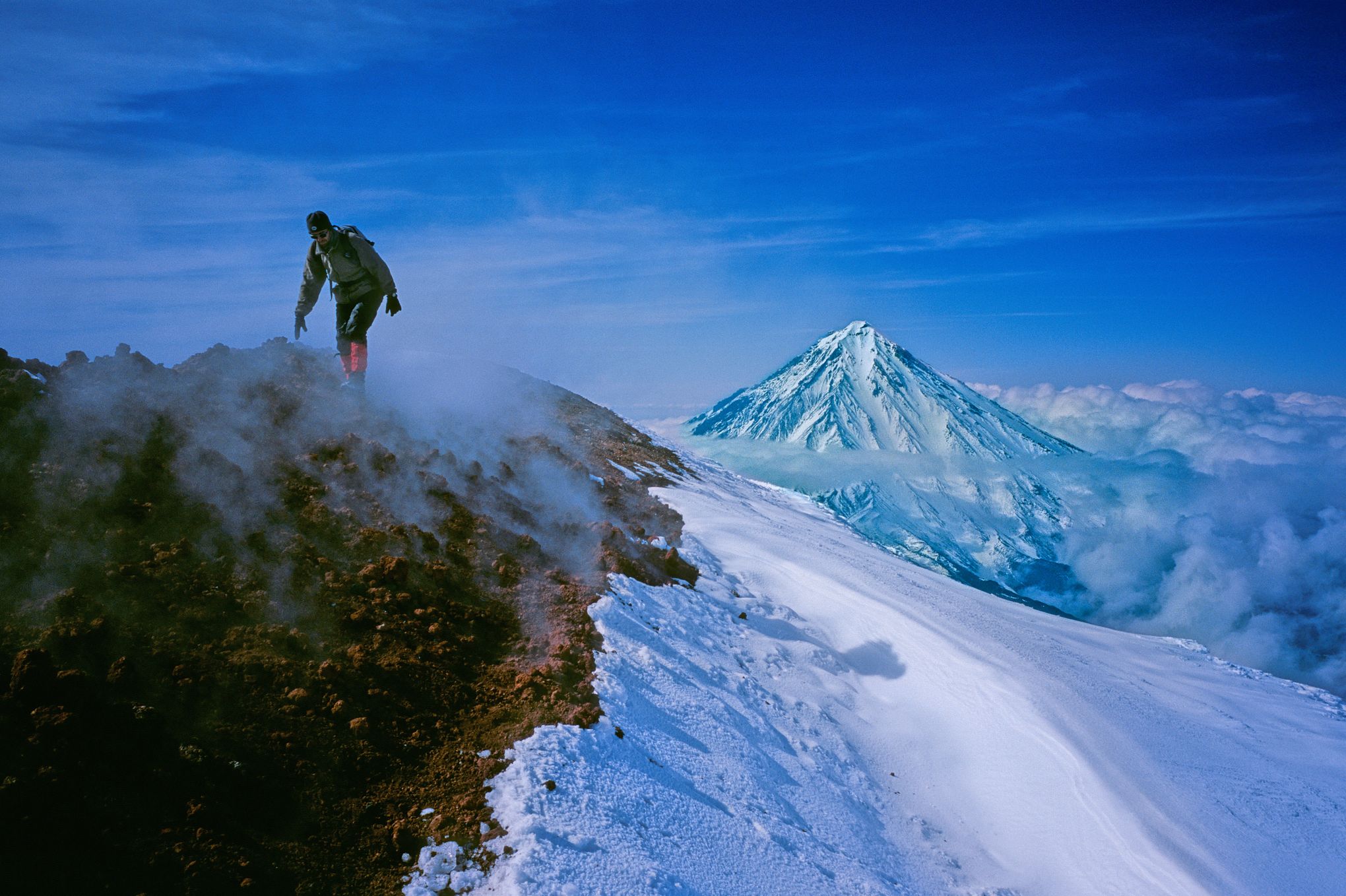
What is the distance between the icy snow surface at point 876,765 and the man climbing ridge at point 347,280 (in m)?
5.58

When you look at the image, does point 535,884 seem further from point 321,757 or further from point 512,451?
point 512,451

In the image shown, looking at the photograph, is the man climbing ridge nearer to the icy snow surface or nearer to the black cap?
the black cap

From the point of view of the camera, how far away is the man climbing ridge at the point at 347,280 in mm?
9617

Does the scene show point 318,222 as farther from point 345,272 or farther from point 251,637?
point 251,637

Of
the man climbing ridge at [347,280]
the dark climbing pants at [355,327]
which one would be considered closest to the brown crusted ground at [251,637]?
the dark climbing pants at [355,327]

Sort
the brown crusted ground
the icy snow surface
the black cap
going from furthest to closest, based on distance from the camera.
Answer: the black cap, the icy snow surface, the brown crusted ground

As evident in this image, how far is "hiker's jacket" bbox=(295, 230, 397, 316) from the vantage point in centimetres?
968

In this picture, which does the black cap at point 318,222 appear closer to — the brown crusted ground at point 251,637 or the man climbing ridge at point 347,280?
the man climbing ridge at point 347,280

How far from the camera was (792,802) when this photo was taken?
7785 millimetres

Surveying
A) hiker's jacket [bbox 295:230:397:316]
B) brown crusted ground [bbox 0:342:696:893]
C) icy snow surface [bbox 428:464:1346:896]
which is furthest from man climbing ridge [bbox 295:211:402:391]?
icy snow surface [bbox 428:464:1346:896]

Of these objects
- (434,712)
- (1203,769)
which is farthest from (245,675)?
(1203,769)

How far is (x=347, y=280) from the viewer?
9.93 m

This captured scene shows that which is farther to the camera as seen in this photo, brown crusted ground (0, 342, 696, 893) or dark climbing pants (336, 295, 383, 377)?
dark climbing pants (336, 295, 383, 377)

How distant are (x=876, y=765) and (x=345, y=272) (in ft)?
33.8
